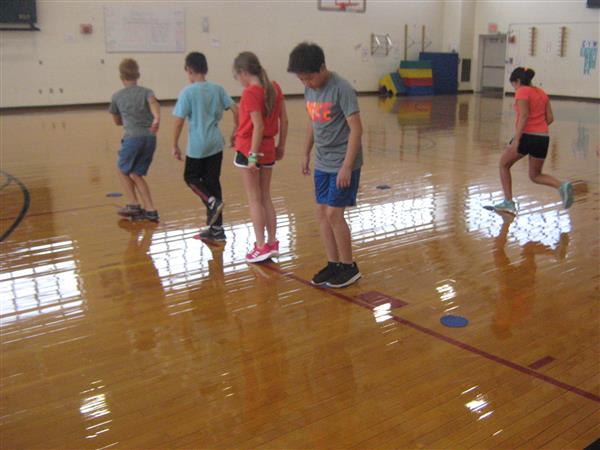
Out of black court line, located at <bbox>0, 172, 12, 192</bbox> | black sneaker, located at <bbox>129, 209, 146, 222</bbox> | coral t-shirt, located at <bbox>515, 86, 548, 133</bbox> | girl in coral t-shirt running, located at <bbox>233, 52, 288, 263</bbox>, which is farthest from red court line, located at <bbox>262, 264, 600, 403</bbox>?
black court line, located at <bbox>0, 172, 12, 192</bbox>

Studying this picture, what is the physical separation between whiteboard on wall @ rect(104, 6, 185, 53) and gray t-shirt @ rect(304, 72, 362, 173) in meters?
13.8

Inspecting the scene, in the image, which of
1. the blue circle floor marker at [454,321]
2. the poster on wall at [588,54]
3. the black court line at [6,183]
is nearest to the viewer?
the blue circle floor marker at [454,321]

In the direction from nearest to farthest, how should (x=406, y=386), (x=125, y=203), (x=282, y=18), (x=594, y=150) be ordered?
(x=406, y=386), (x=125, y=203), (x=594, y=150), (x=282, y=18)

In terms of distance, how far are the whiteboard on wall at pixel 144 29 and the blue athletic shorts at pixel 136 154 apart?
38.7 feet

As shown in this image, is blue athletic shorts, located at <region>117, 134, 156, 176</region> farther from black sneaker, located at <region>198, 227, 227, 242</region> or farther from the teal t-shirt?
black sneaker, located at <region>198, 227, 227, 242</region>

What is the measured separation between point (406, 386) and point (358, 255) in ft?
6.04

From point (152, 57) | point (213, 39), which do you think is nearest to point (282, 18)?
point (213, 39)

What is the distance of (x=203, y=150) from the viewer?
446cm

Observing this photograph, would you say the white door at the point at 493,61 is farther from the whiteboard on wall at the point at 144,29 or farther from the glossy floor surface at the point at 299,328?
the glossy floor surface at the point at 299,328

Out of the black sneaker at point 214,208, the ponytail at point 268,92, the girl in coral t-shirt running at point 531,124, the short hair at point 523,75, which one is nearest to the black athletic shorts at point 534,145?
the girl in coral t-shirt running at point 531,124

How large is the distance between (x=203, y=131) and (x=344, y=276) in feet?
4.99

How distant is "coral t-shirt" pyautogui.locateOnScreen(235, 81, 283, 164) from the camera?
3.74 meters

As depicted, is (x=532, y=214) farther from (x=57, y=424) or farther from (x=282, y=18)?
(x=282, y=18)

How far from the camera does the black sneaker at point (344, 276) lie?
146 inches
